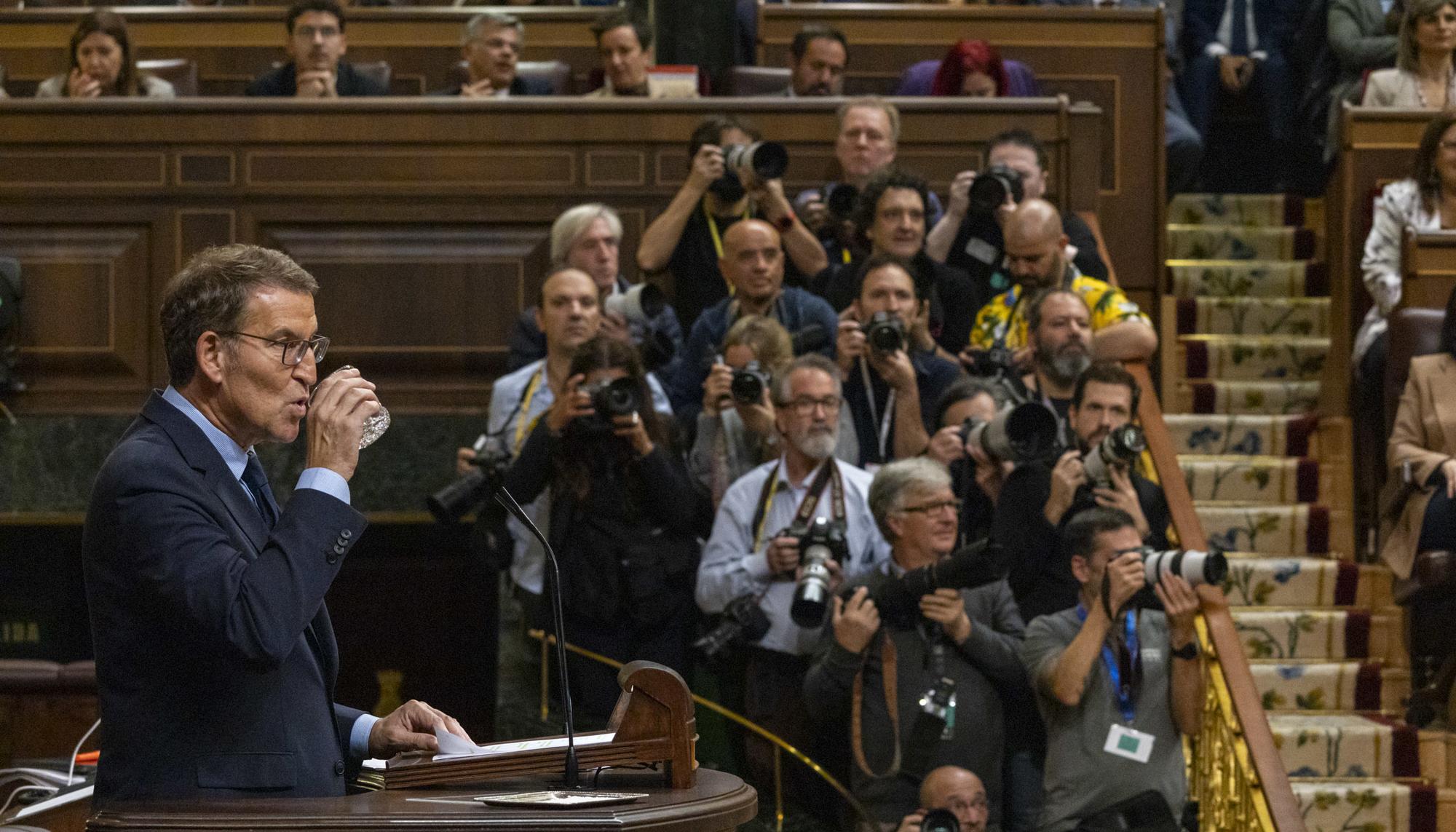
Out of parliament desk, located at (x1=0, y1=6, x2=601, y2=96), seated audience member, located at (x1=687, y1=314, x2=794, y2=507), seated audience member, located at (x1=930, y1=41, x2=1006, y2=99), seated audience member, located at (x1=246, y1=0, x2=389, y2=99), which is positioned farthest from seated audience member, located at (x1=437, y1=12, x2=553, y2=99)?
seated audience member, located at (x1=687, y1=314, x2=794, y2=507)

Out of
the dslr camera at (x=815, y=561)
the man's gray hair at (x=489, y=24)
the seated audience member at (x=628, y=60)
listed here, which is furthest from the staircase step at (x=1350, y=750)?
the man's gray hair at (x=489, y=24)

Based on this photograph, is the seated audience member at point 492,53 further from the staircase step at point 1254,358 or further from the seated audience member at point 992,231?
the staircase step at point 1254,358

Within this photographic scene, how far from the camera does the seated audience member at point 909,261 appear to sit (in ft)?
17.0

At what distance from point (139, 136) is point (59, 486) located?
3.85 ft

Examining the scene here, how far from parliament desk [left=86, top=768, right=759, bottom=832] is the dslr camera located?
7.24 ft

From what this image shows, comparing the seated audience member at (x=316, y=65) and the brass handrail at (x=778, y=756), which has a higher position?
the seated audience member at (x=316, y=65)

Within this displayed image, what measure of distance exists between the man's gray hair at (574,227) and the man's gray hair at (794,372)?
3.09 feet

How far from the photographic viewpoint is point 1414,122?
614 centimetres

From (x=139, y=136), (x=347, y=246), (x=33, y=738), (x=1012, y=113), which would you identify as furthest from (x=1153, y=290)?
(x=33, y=738)

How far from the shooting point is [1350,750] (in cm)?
506

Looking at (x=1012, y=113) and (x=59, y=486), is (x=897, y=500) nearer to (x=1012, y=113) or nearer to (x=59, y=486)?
(x=1012, y=113)

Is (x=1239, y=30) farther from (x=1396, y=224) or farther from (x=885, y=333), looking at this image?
(x=885, y=333)

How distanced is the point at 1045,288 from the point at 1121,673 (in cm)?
132

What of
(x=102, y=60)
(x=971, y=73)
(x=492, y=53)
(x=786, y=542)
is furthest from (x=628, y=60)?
(x=786, y=542)
